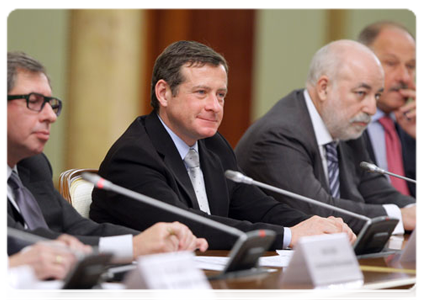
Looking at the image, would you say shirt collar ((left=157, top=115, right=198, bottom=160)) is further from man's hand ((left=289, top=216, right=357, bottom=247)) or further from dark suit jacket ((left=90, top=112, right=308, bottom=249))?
man's hand ((left=289, top=216, right=357, bottom=247))

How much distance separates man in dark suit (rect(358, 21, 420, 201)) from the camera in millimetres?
4312

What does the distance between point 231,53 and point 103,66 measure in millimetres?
1112

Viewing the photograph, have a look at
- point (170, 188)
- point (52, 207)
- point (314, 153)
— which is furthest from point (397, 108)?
point (52, 207)

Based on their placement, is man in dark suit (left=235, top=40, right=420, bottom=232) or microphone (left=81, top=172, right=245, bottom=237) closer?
microphone (left=81, top=172, right=245, bottom=237)

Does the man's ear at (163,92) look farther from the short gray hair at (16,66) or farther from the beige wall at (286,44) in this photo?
the beige wall at (286,44)

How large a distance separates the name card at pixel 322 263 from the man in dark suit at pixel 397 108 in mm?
2251

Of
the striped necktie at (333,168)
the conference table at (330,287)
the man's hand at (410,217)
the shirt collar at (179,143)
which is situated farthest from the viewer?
the striped necktie at (333,168)

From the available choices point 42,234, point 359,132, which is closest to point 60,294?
point 42,234

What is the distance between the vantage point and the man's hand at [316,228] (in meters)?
2.72

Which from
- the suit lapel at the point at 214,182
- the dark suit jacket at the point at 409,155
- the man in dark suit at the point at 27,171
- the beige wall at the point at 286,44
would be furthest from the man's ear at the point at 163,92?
the beige wall at the point at 286,44

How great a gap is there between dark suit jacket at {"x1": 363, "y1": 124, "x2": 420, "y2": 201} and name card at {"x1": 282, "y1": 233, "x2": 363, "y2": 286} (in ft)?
7.36

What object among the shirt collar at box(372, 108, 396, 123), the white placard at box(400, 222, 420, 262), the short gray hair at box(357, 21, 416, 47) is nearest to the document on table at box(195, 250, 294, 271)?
the white placard at box(400, 222, 420, 262)

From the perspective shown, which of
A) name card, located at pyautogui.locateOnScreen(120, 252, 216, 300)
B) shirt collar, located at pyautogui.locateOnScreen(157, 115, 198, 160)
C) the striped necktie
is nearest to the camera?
name card, located at pyautogui.locateOnScreen(120, 252, 216, 300)
